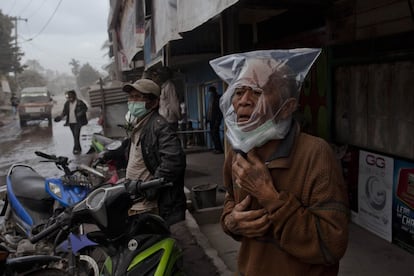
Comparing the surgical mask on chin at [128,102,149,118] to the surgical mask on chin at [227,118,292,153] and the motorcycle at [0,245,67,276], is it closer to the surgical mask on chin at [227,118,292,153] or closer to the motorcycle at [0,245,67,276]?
the motorcycle at [0,245,67,276]

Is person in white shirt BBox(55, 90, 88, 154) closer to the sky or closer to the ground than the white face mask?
closer to the ground

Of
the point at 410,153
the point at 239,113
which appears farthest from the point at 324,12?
the point at 239,113

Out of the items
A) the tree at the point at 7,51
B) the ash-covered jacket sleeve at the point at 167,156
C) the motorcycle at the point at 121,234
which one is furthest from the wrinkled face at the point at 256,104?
the tree at the point at 7,51

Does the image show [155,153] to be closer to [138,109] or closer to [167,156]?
[167,156]

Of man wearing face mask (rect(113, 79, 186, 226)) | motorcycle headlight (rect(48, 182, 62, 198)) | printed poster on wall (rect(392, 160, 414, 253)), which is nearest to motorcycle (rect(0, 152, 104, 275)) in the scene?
motorcycle headlight (rect(48, 182, 62, 198))

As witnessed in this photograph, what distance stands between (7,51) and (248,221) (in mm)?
47539

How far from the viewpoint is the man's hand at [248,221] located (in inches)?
54.0

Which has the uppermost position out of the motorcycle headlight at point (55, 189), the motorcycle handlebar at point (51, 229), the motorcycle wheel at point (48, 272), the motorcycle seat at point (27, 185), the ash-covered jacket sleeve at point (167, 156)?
the ash-covered jacket sleeve at point (167, 156)

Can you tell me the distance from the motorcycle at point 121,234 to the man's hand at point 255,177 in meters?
1.03

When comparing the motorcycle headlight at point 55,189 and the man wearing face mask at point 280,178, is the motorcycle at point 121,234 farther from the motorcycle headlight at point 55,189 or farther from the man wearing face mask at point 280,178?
the motorcycle headlight at point 55,189

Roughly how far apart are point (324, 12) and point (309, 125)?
139cm

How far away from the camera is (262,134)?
1400mm

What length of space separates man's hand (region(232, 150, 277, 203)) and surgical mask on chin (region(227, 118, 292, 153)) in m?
0.04

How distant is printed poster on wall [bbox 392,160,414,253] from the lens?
359 centimetres
